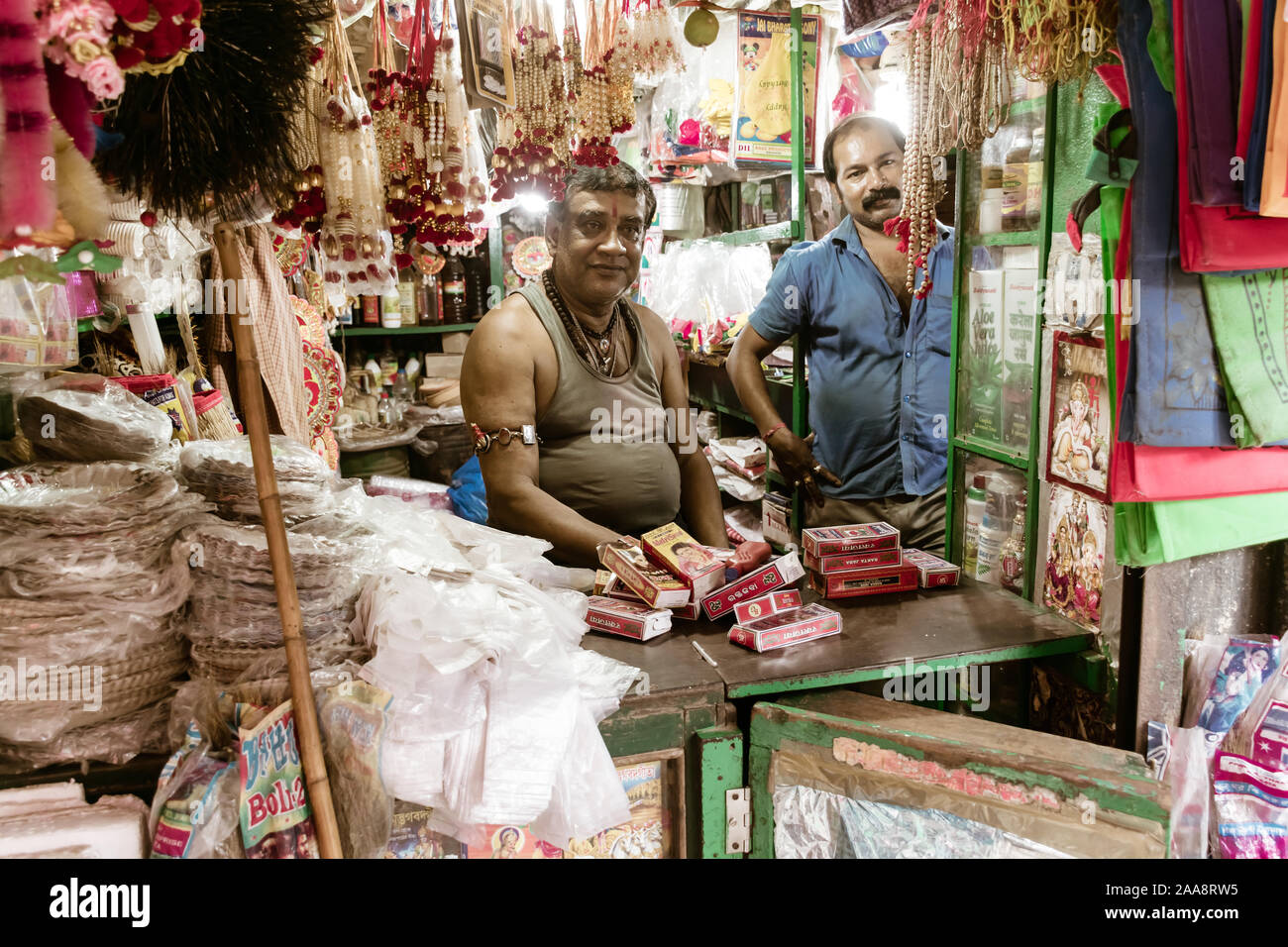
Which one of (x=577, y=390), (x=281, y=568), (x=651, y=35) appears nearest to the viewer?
(x=281, y=568)

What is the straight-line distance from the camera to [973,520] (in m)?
2.25

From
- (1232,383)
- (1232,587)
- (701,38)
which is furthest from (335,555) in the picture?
(701,38)

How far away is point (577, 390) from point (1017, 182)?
1.28m

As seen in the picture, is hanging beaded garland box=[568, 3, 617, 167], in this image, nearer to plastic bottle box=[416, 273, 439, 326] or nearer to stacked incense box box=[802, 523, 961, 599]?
stacked incense box box=[802, 523, 961, 599]

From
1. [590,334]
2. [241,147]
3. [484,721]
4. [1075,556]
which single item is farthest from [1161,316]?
[590,334]

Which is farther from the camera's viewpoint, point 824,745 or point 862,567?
point 862,567

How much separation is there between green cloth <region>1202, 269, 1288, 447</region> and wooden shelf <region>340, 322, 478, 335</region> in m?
4.17

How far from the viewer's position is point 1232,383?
1.46 m

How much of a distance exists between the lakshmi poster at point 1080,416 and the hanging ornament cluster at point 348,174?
4.66 feet

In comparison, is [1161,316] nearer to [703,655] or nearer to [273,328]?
[703,655]

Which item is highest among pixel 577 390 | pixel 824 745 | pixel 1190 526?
pixel 577 390

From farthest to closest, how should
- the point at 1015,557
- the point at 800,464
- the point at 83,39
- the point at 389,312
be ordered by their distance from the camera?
the point at 389,312
the point at 800,464
the point at 1015,557
the point at 83,39

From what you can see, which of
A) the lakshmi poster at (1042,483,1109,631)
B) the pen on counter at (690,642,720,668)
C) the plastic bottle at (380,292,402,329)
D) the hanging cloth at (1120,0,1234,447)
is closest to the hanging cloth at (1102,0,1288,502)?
the hanging cloth at (1120,0,1234,447)
